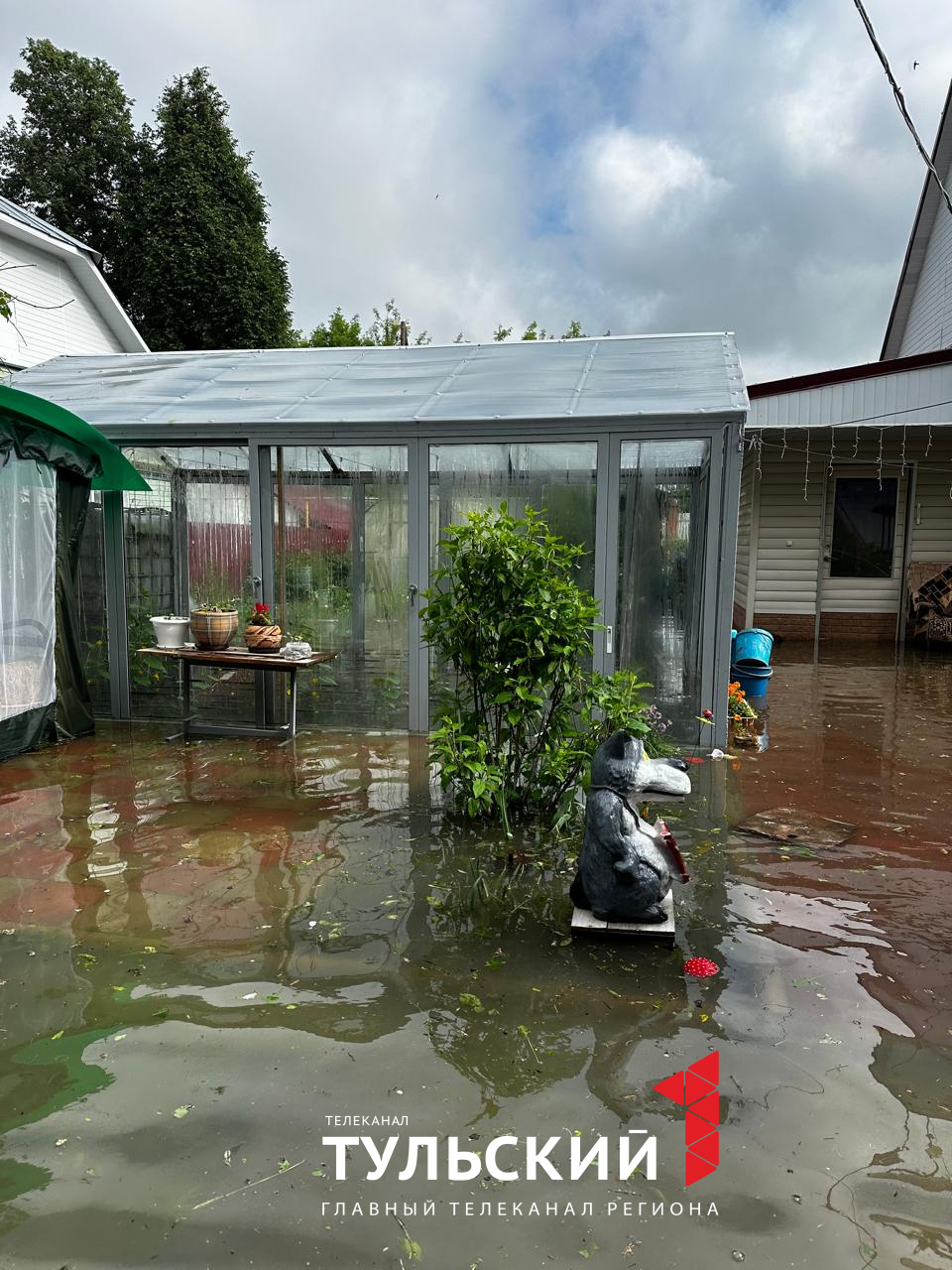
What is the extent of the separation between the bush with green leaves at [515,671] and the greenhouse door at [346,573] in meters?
2.10

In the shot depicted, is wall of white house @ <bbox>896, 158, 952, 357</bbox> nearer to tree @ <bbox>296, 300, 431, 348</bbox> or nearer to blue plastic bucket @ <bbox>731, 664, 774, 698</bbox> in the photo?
blue plastic bucket @ <bbox>731, 664, 774, 698</bbox>

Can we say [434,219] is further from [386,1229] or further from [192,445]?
[386,1229]

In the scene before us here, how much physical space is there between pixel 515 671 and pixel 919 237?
610 inches

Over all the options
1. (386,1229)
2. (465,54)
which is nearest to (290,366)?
(465,54)

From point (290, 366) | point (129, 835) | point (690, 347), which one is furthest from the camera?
point (290, 366)

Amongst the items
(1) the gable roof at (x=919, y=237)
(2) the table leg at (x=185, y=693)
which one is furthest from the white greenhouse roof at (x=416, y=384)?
(1) the gable roof at (x=919, y=237)

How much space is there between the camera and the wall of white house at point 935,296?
14.7 metres

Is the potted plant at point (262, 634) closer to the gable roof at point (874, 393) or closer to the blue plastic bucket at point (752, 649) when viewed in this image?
the blue plastic bucket at point (752, 649)

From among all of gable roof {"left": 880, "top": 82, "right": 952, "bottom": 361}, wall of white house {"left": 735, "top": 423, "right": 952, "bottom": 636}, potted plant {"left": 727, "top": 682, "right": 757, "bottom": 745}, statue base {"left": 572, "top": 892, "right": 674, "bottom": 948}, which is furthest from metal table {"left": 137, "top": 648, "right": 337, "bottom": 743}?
gable roof {"left": 880, "top": 82, "right": 952, "bottom": 361}

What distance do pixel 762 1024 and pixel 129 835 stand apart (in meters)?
3.56

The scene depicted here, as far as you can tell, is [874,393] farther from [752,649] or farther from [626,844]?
[626,844]

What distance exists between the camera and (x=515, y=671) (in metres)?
4.84

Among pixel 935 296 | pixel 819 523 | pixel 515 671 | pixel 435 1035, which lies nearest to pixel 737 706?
pixel 515 671

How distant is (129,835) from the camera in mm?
4887
